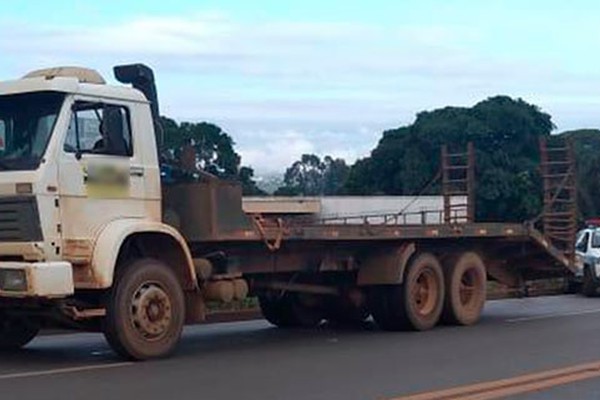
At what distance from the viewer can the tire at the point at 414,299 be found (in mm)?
16547

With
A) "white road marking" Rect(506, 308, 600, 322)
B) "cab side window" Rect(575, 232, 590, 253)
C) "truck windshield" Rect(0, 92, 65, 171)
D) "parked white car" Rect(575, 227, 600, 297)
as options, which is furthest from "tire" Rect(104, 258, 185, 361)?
"cab side window" Rect(575, 232, 590, 253)

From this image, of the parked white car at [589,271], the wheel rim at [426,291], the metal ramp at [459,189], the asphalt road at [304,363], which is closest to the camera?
the asphalt road at [304,363]

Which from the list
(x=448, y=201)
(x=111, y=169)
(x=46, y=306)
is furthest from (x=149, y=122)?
(x=448, y=201)

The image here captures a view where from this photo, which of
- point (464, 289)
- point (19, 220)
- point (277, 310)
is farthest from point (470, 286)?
point (19, 220)

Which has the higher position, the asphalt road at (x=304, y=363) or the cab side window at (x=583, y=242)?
the cab side window at (x=583, y=242)

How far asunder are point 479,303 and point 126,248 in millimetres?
6854

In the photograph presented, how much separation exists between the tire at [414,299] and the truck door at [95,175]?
4.83 m

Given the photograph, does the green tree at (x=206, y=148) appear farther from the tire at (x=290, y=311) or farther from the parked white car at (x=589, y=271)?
the parked white car at (x=589, y=271)

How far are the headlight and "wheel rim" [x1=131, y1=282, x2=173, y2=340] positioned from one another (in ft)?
3.94

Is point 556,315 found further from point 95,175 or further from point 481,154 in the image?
point 481,154

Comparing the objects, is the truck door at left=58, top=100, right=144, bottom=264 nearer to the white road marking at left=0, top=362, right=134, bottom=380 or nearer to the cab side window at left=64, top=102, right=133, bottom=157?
the cab side window at left=64, top=102, right=133, bottom=157

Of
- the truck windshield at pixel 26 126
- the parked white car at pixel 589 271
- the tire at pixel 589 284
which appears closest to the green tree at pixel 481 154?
the parked white car at pixel 589 271

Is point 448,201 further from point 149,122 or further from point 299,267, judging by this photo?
point 149,122

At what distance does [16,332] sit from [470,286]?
7093 mm
